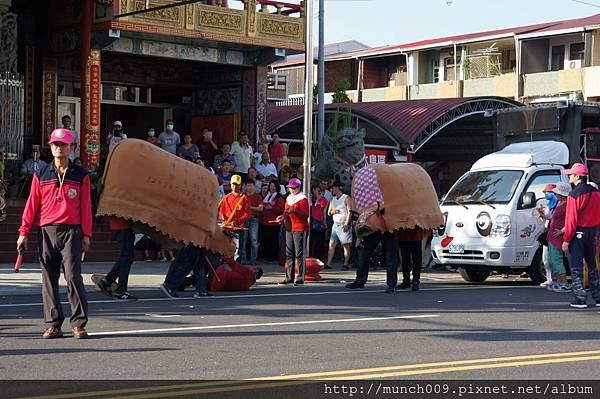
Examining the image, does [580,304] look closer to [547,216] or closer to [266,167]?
[547,216]

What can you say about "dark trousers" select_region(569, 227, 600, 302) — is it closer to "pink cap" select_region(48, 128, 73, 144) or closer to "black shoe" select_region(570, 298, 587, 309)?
"black shoe" select_region(570, 298, 587, 309)

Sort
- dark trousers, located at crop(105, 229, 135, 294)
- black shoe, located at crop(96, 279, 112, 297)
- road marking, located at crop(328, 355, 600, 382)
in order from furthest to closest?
black shoe, located at crop(96, 279, 112, 297), dark trousers, located at crop(105, 229, 135, 294), road marking, located at crop(328, 355, 600, 382)

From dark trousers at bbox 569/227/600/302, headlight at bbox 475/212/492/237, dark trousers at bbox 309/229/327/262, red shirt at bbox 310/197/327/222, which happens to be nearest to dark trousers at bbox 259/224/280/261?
dark trousers at bbox 309/229/327/262

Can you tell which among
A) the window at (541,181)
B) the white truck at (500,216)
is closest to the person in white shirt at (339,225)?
the white truck at (500,216)

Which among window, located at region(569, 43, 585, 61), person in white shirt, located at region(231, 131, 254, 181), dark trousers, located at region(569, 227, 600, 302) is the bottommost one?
dark trousers, located at region(569, 227, 600, 302)

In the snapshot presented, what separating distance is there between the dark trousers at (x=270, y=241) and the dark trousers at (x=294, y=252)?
5016 millimetres

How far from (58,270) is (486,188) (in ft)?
36.4

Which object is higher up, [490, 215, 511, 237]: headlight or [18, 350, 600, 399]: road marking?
[490, 215, 511, 237]: headlight

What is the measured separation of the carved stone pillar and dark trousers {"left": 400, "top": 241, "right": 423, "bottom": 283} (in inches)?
450

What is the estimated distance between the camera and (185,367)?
9008 millimetres

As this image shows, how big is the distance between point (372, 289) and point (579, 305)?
406 centimetres

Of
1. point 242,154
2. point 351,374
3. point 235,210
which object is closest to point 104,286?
point 235,210

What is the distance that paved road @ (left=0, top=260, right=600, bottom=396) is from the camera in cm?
896

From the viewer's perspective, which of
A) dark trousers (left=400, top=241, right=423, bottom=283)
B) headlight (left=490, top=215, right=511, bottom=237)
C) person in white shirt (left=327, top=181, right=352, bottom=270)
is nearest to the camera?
dark trousers (left=400, top=241, right=423, bottom=283)
